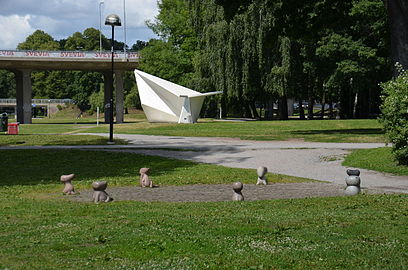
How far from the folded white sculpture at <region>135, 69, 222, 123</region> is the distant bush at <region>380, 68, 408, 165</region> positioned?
3254 centimetres

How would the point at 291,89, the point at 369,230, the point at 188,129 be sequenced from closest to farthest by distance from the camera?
the point at 369,230, the point at 188,129, the point at 291,89

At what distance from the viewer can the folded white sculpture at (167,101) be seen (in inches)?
2046

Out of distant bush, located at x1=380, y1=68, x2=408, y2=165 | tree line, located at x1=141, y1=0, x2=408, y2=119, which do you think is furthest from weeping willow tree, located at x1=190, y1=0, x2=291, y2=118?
distant bush, located at x1=380, y1=68, x2=408, y2=165

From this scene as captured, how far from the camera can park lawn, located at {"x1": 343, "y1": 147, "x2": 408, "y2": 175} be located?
1832cm

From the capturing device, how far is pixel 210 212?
10.2 meters

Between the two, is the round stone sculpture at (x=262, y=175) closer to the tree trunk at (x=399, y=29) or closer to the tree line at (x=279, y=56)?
Result: the tree trunk at (x=399, y=29)

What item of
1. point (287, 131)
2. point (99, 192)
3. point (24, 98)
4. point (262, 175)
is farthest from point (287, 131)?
point (24, 98)

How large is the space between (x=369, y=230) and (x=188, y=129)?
1340 inches

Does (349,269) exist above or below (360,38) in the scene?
below

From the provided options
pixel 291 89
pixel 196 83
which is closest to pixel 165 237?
pixel 291 89

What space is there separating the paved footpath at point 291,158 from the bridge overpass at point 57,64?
4074cm

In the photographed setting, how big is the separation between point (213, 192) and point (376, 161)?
814 cm

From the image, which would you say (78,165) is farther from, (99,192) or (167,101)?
(167,101)

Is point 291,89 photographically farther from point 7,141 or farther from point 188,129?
point 7,141
